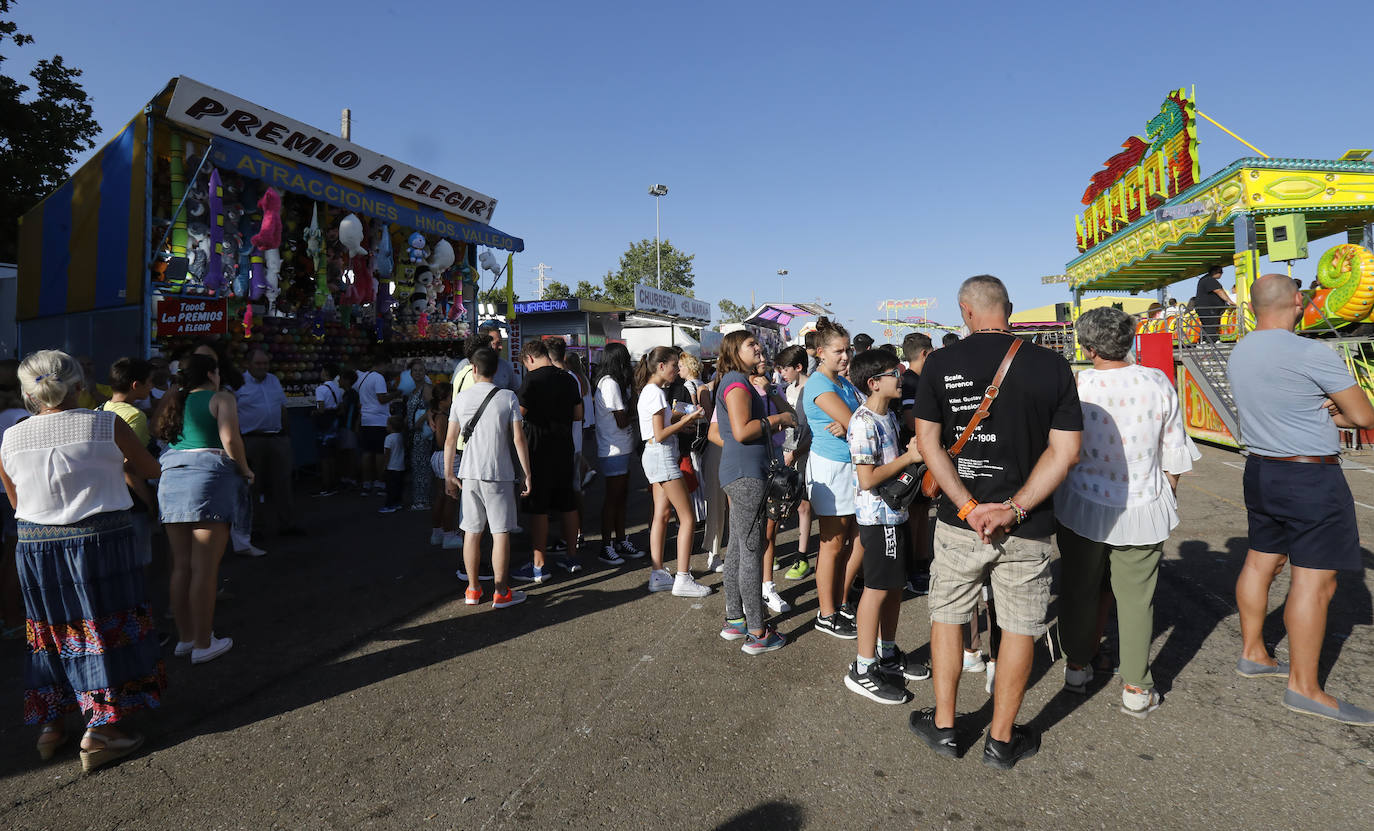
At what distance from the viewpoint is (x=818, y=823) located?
2541mm

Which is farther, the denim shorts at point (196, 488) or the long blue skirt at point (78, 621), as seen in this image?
the denim shorts at point (196, 488)

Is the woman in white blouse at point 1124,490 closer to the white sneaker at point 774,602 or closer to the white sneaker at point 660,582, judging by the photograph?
the white sneaker at point 774,602

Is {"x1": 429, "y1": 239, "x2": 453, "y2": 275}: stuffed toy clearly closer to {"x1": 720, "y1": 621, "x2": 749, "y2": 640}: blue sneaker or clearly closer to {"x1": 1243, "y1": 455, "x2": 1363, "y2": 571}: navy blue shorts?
{"x1": 720, "y1": 621, "x2": 749, "y2": 640}: blue sneaker

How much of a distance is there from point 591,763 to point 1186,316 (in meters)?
14.8

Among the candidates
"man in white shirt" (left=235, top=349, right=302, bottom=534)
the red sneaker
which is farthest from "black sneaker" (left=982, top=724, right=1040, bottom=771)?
"man in white shirt" (left=235, top=349, right=302, bottom=534)

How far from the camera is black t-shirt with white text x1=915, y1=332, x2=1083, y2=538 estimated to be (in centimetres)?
270

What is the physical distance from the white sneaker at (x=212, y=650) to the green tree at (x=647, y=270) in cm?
4823

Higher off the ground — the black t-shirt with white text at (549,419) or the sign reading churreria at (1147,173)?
the sign reading churreria at (1147,173)

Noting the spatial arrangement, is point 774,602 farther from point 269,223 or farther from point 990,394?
point 269,223

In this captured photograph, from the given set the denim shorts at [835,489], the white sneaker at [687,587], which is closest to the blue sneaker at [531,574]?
the white sneaker at [687,587]

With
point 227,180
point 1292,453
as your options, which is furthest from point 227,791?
point 227,180

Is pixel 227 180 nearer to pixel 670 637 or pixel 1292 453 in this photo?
pixel 670 637

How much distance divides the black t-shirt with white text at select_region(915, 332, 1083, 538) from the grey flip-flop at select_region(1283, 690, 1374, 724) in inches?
63.1

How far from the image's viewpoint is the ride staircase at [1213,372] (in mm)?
11430
